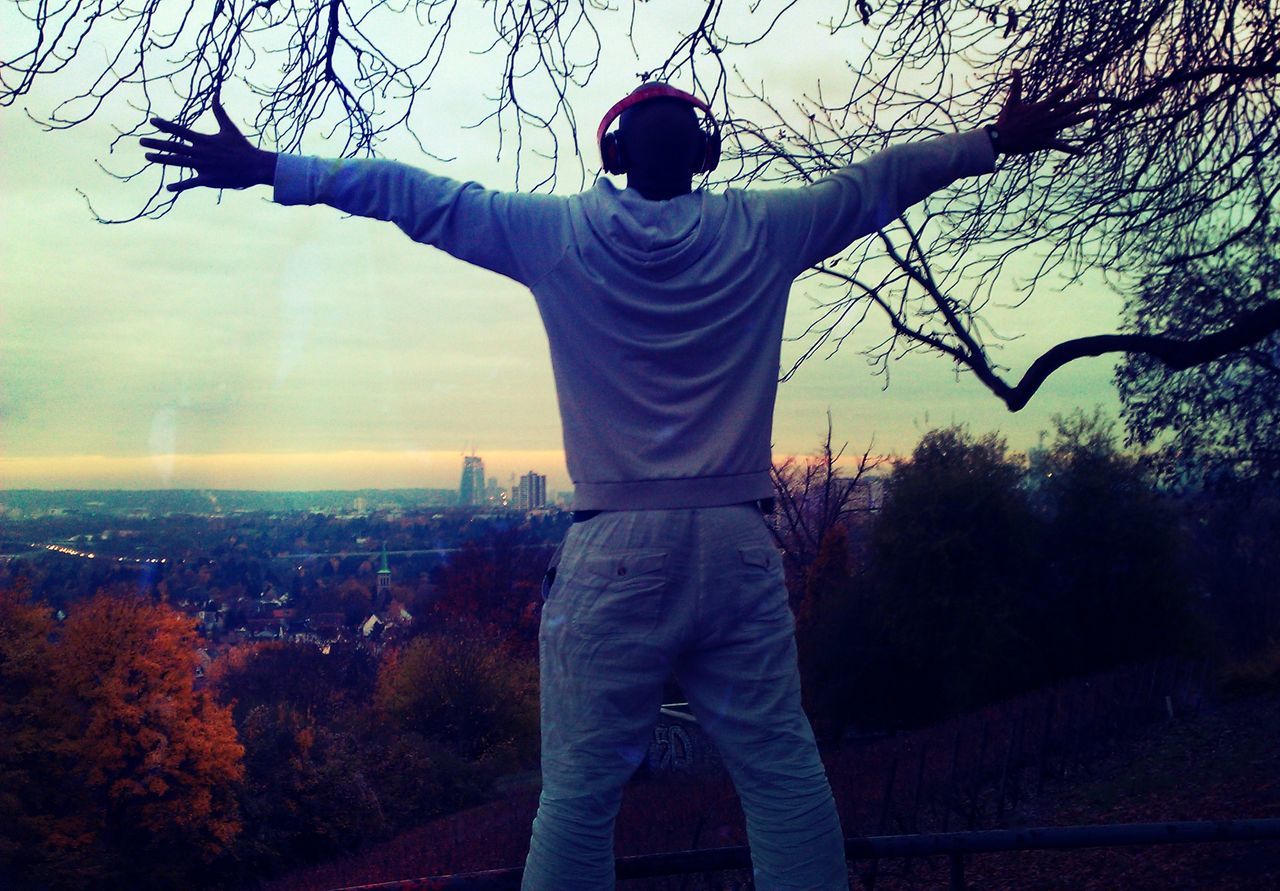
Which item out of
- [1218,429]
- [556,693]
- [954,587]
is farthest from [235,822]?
[954,587]

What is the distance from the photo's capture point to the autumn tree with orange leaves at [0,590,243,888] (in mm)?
4789

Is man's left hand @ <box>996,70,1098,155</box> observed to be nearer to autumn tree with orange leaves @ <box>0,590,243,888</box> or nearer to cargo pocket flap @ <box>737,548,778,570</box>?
cargo pocket flap @ <box>737,548,778,570</box>

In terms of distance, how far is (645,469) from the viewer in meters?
1.48

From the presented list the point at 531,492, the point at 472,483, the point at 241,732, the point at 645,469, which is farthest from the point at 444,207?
the point at 241,732

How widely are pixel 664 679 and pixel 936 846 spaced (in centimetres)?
78

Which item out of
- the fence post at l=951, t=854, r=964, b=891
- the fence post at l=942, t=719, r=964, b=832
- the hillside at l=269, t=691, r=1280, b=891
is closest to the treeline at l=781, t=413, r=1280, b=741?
the hillside at l=269, t=691, r=1280, b=891

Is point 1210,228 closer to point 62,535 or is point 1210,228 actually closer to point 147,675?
point 62,535

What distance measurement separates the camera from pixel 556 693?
1450mm

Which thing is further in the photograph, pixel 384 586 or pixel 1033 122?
pixel 384 586

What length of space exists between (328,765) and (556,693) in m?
5.48

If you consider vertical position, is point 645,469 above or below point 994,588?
above

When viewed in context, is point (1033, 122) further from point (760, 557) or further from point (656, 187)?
point (760, 557)

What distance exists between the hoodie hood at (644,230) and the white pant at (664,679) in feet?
1.21

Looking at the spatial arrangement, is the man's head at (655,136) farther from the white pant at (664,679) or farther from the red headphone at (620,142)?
the white pant at (664,679)
